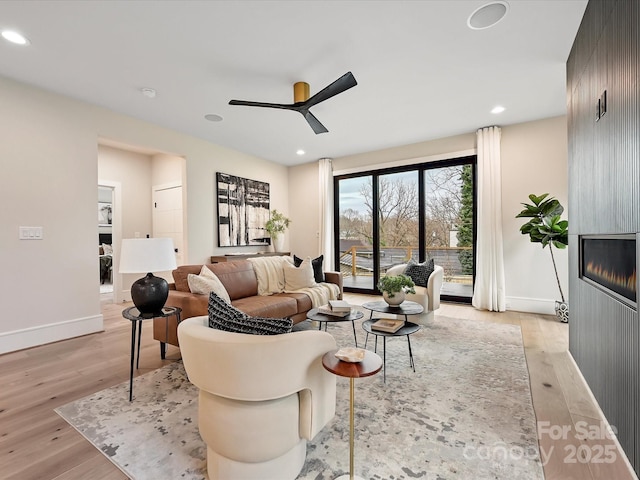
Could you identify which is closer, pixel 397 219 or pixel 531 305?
pixel 531 305

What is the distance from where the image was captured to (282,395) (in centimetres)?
124

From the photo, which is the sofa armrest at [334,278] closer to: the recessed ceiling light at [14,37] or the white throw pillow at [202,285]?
the white throw pillow at [202,285]

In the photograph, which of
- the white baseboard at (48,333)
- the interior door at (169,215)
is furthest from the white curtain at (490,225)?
the white baseboard at (48,333)

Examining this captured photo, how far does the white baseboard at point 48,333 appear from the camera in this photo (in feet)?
9.91

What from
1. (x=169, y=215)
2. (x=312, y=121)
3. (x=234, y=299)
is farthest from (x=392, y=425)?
(x=169, y=215)

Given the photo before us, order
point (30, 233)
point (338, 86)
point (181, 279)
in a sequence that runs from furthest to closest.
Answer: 1. point (30, 233)
2. point (181, 279)
3. point (338, 86)

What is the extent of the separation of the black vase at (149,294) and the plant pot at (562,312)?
4.64 meters

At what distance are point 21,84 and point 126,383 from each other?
3.31 m

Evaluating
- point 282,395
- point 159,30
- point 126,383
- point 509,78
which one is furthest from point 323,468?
point 509,78

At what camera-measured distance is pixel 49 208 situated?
3.32m

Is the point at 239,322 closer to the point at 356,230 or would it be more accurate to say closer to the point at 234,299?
the point at 234,299

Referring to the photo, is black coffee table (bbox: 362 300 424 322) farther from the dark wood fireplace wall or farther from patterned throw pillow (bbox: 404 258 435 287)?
the dark wood fireplace wall

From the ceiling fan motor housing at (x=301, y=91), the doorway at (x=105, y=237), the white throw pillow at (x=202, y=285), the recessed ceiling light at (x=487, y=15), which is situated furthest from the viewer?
the doorway at (x=105, y=237)

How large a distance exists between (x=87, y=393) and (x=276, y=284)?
2080 mm
